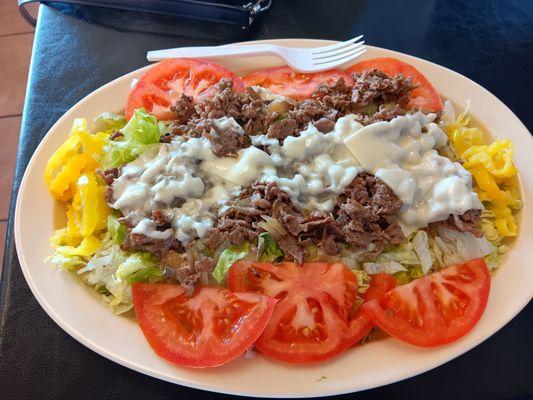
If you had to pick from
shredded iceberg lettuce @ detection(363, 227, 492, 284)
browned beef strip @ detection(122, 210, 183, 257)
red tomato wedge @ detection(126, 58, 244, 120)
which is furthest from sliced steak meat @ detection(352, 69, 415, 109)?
browned beef strip @ detection(122, 210, 183, 257)

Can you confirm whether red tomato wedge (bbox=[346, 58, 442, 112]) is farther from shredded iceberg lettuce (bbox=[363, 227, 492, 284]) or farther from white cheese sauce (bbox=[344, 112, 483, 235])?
shredded iceberg lettuce (bbox=[363, 227, 492, 284])

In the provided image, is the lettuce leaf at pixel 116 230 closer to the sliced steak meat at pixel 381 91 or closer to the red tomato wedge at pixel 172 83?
the red tomato wedge at pixel 172 83

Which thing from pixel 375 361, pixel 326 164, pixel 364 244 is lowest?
pixel 375 361

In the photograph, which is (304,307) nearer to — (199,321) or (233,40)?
(199,321)

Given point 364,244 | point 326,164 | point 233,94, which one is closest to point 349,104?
point 326,164

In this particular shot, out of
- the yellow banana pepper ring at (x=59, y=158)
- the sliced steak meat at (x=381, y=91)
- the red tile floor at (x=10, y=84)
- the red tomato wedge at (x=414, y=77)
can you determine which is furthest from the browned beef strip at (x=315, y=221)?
the red tile floor at (x=10, y=84)

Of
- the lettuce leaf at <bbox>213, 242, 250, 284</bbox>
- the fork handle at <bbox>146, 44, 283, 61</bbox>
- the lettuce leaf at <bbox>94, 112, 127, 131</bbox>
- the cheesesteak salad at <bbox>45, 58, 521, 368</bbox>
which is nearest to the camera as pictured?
the cheesesteak salad at <bbox>45, 58, 521, 368</bbox>

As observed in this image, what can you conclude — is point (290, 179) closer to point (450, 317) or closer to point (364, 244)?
point (364, 244)
